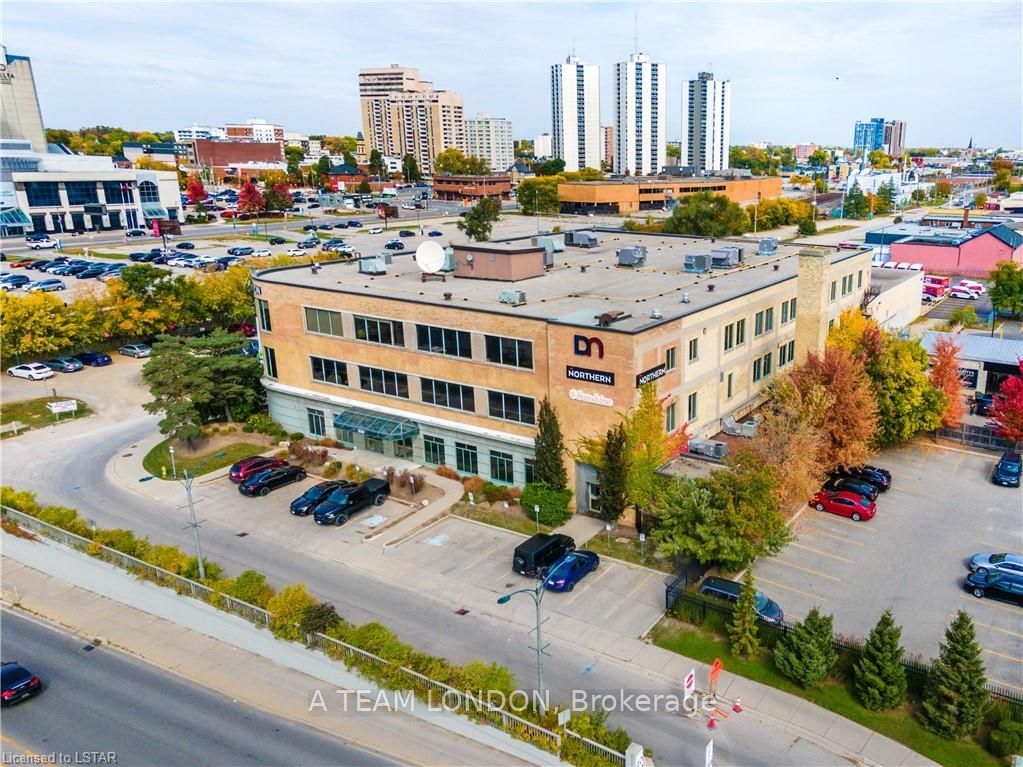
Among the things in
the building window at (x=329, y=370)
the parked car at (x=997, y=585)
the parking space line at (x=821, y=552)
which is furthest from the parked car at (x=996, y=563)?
the building window at (x=329, y=370)

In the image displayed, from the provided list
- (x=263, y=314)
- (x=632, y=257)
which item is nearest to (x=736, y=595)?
(x=632, y=257)

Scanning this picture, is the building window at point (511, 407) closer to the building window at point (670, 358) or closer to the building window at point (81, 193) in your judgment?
the building window at point (670, 358)

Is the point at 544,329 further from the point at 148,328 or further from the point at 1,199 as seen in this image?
the point at 1,199

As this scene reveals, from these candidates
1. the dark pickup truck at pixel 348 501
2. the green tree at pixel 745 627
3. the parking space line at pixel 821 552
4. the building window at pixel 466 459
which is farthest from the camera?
the building window at pixel 466 459

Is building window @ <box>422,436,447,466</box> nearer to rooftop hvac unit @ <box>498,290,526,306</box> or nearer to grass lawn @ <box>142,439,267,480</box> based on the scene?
rooftop hvac unit @ <box>498,290,526,306</box>

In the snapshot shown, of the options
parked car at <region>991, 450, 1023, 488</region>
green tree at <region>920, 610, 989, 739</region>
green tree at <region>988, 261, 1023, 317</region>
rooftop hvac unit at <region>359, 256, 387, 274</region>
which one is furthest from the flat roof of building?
green tree at <region>988, 261, 1023, 317</region>

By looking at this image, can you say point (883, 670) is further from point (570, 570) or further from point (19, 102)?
point (19, 102)
